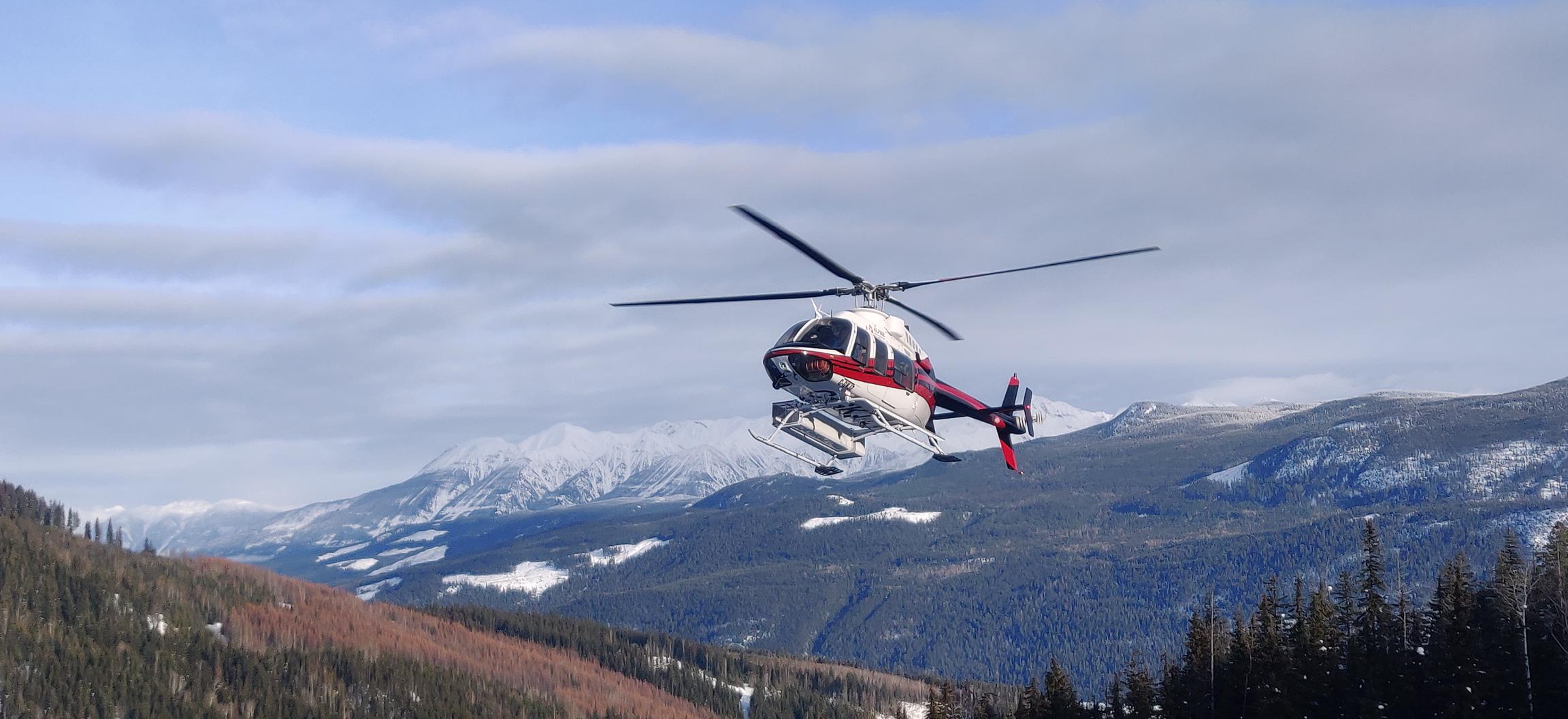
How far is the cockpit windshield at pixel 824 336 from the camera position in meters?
64.1

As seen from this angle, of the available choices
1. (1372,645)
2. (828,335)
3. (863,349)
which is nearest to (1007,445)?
(863,349)

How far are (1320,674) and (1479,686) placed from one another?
14.3 metres

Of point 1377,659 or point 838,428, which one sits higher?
point 838,428

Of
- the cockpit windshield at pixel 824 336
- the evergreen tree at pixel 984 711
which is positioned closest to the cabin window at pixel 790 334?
the cockpit windshield at pixel 824 336

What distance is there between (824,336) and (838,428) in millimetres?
6888

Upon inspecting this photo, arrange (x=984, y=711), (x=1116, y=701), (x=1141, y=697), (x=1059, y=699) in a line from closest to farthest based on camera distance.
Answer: (x=1141, y=697) < (x=1059, y=699) < (x=1116, y=701) < (x=984, y=711)

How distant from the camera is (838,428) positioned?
2736 inches

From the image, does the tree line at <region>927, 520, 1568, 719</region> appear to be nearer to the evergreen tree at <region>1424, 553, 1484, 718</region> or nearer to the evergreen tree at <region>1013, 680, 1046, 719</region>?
the evergreen tree at <region>1424, 553, 1484, 718</region>

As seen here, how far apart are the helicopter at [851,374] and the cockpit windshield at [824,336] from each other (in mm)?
32

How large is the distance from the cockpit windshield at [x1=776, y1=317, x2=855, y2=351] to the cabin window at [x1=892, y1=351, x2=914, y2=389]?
3606mm

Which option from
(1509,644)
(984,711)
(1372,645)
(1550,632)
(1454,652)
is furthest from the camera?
(984,711)

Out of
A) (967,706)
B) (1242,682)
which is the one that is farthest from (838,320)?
(967,706)

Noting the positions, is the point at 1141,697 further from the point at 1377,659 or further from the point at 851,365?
the point at 851,365

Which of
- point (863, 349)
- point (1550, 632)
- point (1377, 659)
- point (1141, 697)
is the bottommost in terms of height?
point (1141, 697)
